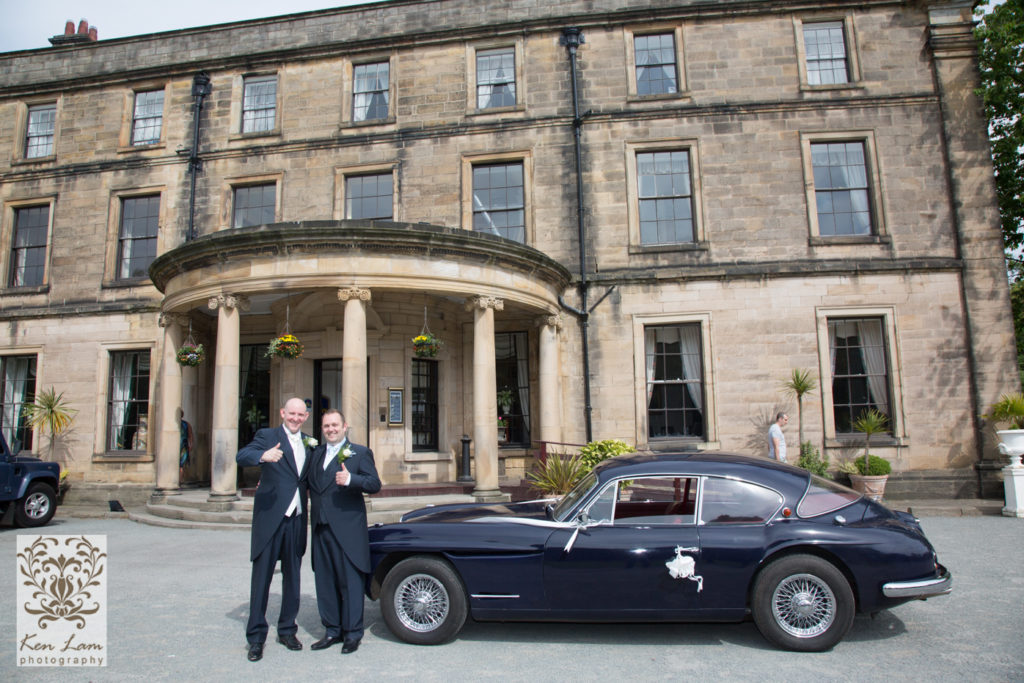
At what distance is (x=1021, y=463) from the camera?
1145 cm

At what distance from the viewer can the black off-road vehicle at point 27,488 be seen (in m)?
11.2

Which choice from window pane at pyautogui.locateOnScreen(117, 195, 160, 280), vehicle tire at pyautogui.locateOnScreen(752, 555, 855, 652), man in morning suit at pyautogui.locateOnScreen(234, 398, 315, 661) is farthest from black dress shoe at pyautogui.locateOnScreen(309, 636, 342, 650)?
window pane at pyautogui.locateOnScreen(117, 195, 160, 280)

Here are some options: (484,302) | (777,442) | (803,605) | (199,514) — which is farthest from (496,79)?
(803,605)

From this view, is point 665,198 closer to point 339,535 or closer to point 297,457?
point 297,457

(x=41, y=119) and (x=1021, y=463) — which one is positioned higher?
(x=41, y=119)

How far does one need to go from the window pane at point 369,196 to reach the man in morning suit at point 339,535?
10.7 metres

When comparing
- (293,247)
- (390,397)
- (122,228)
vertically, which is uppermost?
(122,228)

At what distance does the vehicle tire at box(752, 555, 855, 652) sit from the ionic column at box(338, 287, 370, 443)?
6.92 metres

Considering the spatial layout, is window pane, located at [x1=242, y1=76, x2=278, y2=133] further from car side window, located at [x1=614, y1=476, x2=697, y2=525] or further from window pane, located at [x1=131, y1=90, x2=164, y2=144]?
car side window, located at [x1=614, y1=476, x2=697, y2=525]

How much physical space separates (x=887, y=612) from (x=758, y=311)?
8.46 meters

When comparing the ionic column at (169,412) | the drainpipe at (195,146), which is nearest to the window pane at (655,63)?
the drainpipe at (195,146)

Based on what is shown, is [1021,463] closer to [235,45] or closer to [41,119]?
[235,45]

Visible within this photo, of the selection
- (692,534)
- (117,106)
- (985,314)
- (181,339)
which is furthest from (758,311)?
(117,106)

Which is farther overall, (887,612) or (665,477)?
(887,612)
